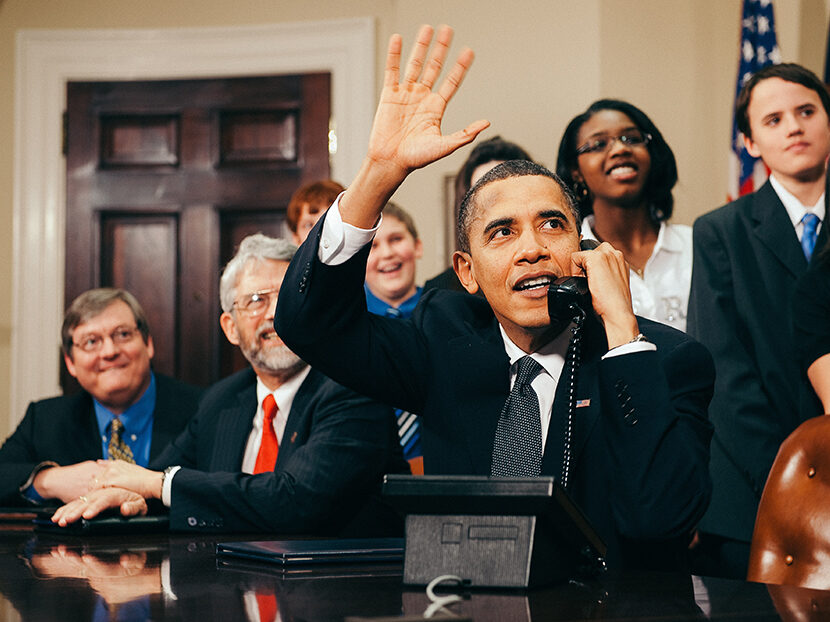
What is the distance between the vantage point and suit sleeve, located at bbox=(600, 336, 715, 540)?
153cm

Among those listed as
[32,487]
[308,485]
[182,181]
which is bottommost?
[32,487]

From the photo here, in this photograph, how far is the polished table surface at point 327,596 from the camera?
3.49 ft

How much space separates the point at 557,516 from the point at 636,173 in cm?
188

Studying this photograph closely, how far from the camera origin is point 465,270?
6.21 feet

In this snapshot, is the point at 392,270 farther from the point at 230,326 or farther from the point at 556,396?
the point at 556,396

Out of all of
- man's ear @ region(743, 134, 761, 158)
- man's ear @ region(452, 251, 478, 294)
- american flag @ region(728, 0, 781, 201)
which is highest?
american flag @ region(728, 0, 781, 201)

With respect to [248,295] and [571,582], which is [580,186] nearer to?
[248,295]

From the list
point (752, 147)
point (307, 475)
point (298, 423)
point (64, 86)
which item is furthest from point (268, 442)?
point (64, 86)

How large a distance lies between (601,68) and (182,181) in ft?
6.74

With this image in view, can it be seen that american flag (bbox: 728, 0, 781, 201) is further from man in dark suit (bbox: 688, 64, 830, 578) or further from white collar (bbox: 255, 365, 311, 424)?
white collar (bbox: 255, 365, 311, 424)

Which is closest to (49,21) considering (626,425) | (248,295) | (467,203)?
(248,295)

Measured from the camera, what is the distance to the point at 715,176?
4.53 metres

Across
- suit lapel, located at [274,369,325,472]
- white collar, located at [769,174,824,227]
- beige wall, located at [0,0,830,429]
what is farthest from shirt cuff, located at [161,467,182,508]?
beige wall, located at [0,0,830,429]

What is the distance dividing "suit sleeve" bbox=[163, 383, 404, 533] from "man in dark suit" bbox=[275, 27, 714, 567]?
0.33 metres
